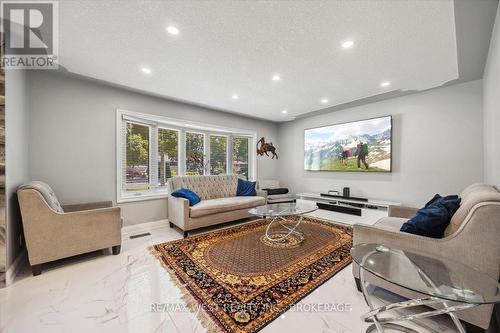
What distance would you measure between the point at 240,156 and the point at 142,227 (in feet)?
9.75

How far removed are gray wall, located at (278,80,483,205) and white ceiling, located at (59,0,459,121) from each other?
457 millimetres

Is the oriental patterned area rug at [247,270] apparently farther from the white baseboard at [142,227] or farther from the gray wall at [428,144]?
the gray wall at [428,144]

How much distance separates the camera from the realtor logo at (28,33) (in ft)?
5.58

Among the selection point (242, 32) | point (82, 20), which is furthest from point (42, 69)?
point (242, 32)

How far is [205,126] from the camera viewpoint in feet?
15.0

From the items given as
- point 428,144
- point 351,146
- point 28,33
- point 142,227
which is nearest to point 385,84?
point 428,144

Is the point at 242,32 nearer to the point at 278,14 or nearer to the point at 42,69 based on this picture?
the point at 278,14

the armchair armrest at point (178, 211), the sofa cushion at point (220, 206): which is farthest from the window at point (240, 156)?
the armchair armrest at point (178, 211)

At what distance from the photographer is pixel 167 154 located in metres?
4.20

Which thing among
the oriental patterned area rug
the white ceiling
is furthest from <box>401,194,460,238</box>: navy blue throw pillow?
the white ceiling

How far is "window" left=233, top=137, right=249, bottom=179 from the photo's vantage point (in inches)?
213

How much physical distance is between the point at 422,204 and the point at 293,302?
11.4 feet

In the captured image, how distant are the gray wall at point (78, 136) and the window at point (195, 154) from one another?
105cm

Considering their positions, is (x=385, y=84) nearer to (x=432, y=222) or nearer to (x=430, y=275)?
(x=432, y=222)
